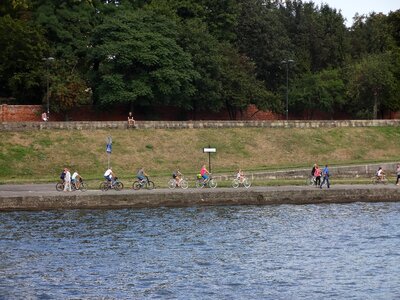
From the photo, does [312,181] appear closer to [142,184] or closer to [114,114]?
[142,184]

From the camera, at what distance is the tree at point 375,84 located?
101 meters

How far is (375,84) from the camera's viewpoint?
10119 centimetres

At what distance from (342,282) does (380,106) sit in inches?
2896

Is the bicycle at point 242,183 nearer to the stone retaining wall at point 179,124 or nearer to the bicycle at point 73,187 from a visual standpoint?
the bicycle at point 73,187

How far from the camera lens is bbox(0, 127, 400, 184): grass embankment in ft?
238

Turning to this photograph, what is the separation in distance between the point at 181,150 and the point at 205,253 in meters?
38.8

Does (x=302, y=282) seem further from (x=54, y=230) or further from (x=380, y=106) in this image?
(x=380, y=106)

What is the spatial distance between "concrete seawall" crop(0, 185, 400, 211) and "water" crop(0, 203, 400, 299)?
101 cm

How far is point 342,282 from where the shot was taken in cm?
3516

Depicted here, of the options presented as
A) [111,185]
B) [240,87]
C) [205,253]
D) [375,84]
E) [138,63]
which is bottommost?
[205,253]

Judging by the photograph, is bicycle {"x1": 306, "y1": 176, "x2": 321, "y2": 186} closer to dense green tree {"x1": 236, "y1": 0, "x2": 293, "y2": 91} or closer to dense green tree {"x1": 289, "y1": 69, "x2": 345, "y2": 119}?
dense green tree {"x1": 289, "y1": 69, "x2": 345, "y2": 119}

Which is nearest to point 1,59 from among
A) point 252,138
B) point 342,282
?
point 252,138

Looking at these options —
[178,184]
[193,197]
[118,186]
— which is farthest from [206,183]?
[118,186]

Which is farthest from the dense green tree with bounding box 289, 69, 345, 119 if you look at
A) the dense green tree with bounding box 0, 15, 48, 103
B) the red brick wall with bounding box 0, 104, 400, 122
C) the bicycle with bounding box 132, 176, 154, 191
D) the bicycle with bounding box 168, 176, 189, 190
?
the bicycle with bounding box 132, 176, 154, 191
